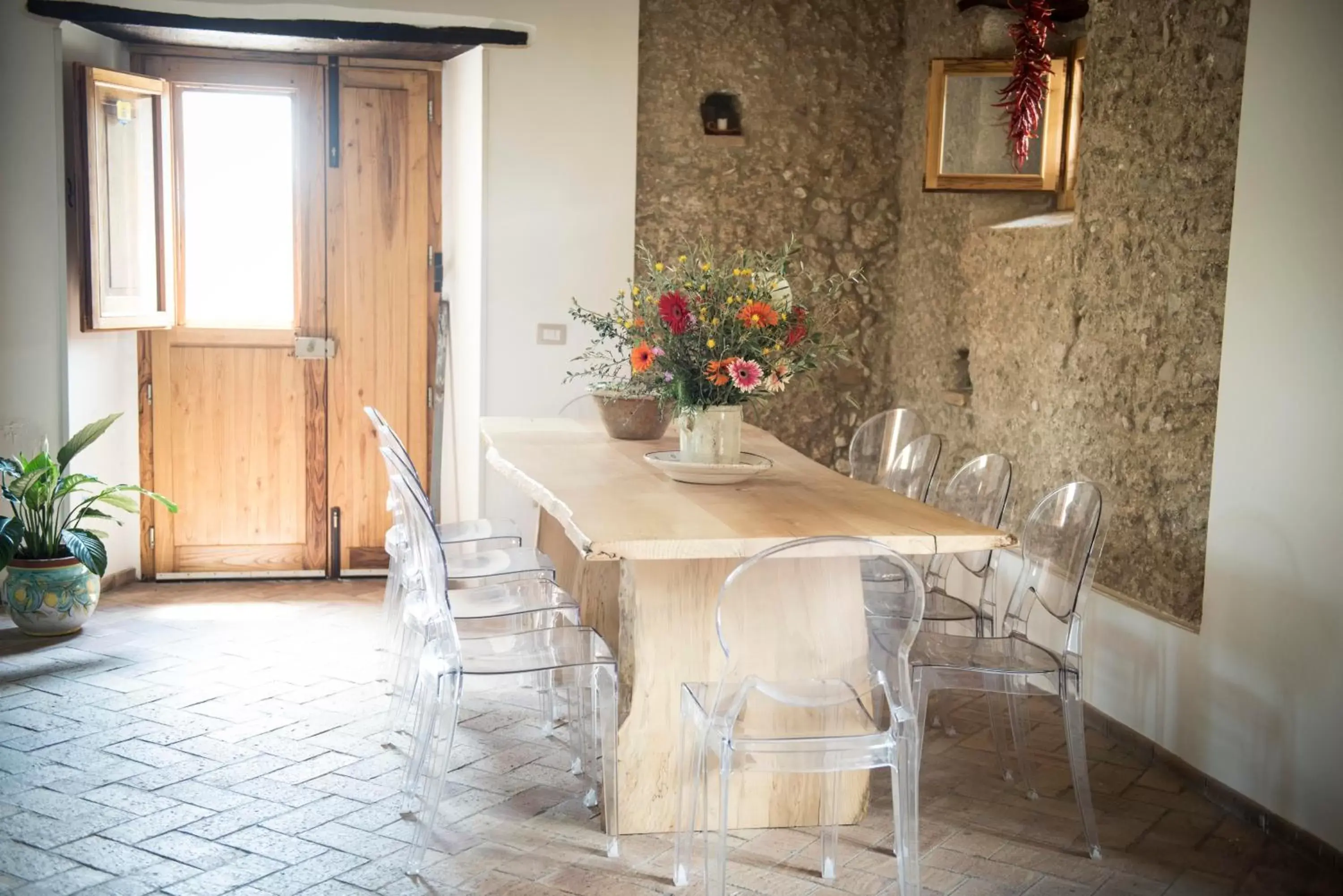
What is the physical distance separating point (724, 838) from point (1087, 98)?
297 cm

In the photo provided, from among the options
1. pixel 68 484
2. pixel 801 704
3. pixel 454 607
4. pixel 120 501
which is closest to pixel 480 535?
pixel 454 607

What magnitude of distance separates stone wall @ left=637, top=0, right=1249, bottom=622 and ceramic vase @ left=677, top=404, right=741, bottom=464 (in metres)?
1.38

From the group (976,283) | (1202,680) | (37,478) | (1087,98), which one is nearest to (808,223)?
(976,283)

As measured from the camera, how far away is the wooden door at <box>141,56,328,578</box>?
578cm

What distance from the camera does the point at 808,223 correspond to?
5969 millimetres

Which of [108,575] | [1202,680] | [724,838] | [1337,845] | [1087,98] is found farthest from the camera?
[108,575]

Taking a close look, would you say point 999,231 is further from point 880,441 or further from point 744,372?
point 744,372

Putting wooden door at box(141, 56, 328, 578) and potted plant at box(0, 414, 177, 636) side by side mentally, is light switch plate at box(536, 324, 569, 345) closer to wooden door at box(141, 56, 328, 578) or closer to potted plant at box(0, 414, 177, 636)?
wooden door at box(141, 56, 328, 578)

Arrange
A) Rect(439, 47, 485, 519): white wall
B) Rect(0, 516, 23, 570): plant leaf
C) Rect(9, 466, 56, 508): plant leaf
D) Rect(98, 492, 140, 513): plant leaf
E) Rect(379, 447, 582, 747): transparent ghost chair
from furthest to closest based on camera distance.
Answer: Rect(439, 47, 485, 519): white wall → Rect(98, 492, 140, 513): plant leaf → Rect(9, 466, 56, 508): plant leaf → Rect(0, 516, 23, 570): plant leaf → Rect(379, 447, 582, 747): transparent ghost chair

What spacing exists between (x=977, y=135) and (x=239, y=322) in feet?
11.1

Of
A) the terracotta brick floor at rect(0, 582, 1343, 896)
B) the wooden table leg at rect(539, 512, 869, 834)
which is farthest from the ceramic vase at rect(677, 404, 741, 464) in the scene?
the terracotta brick floor at rect(0, 582, 1343, 896)

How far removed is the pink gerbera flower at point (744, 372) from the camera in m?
3.41

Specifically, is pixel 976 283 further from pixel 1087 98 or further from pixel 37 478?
pixel 37 478

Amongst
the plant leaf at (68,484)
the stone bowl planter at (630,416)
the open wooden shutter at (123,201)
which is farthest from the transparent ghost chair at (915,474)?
A: the open wooden shutter at (123,201)
